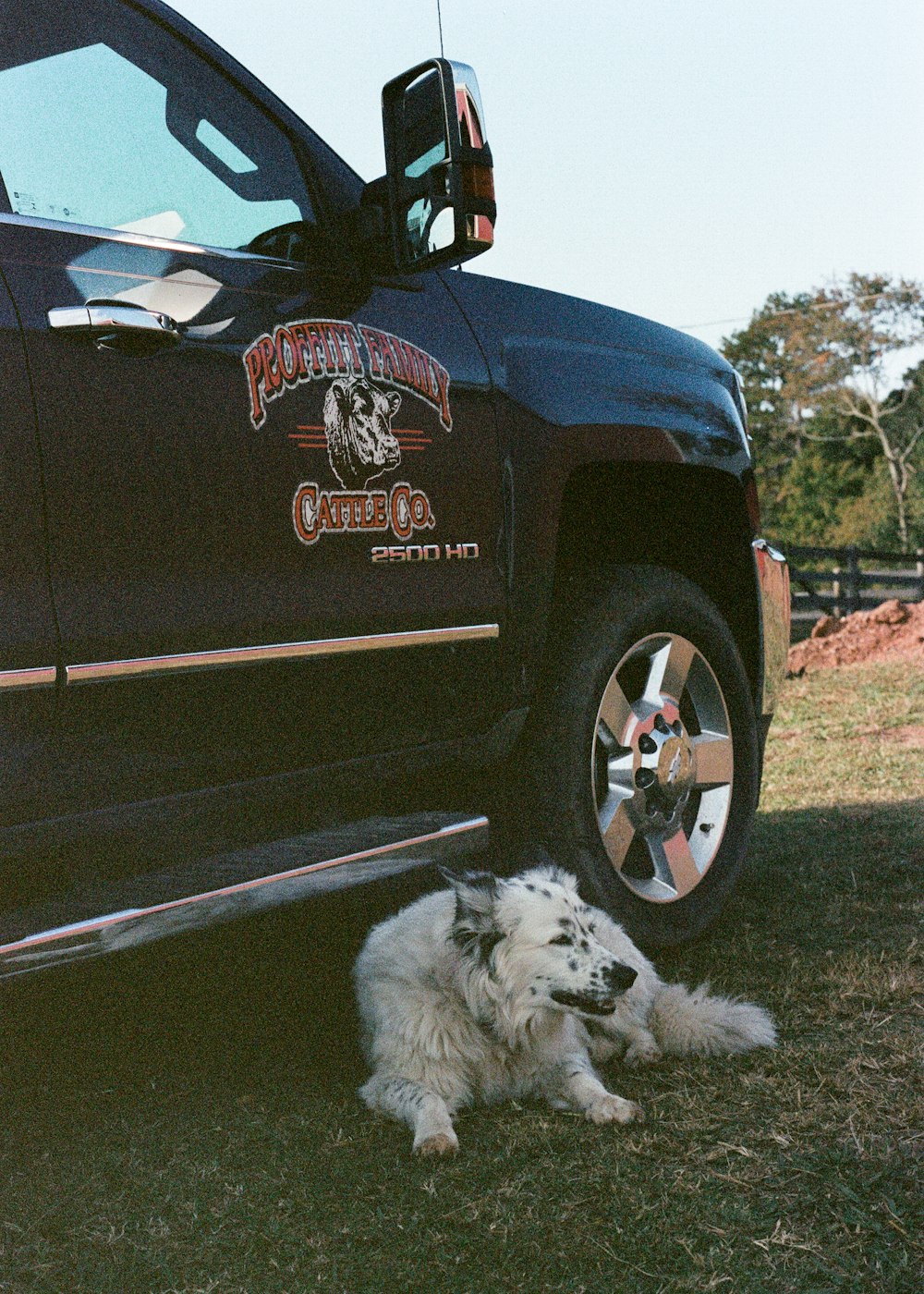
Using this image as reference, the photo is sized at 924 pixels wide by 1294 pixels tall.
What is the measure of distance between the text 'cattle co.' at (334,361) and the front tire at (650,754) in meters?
0.89

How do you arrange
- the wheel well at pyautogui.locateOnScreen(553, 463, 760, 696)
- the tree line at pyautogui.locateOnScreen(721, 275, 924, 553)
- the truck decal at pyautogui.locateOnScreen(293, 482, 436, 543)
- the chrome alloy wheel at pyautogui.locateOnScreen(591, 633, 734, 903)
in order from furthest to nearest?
the tree line at pyautogui.locateOnScreen(721, 275, 924, 553) < the wheel well at pyautogui.locateOnScreen(553, 463, 760, 696) < the chrome alloy wheel at pyautogui.locateOnScreen(591, 633, 734, 903) < the truck decal at pyautogui.locateOnScreen(293, 482, 436, 543)

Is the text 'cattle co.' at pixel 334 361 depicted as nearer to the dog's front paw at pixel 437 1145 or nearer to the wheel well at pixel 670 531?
the wheel well at pixel 670 531

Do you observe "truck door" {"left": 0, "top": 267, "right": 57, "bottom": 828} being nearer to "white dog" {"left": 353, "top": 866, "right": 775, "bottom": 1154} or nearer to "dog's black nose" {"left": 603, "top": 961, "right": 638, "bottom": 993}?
"white dog" {"left": 353, "top": 866, "right": 775, "bottom": 1154}

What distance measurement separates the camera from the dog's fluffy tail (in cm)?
308

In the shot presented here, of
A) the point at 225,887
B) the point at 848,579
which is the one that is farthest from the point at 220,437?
the point at 848,579

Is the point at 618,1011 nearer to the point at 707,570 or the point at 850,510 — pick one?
the point at 707,570

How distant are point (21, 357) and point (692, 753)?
93.2 inches

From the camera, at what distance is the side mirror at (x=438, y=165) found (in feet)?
8.86

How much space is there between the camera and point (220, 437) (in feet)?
8.52

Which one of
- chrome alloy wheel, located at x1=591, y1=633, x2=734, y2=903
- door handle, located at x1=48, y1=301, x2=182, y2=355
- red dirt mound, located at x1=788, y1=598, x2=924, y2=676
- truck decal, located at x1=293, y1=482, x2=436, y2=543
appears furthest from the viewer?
red dirt mound, located at x1=788, y1=598, x2=924, y2=676

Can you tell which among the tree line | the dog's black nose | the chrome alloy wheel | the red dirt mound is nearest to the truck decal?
the chrome alloy wheel

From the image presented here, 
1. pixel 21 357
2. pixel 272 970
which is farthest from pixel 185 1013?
pixel 21 357

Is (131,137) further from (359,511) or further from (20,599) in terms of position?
(20,599)

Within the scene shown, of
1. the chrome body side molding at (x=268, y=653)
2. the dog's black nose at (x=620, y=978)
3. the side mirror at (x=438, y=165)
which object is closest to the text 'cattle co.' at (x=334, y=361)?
the side mirror at (x=438, y=165)
